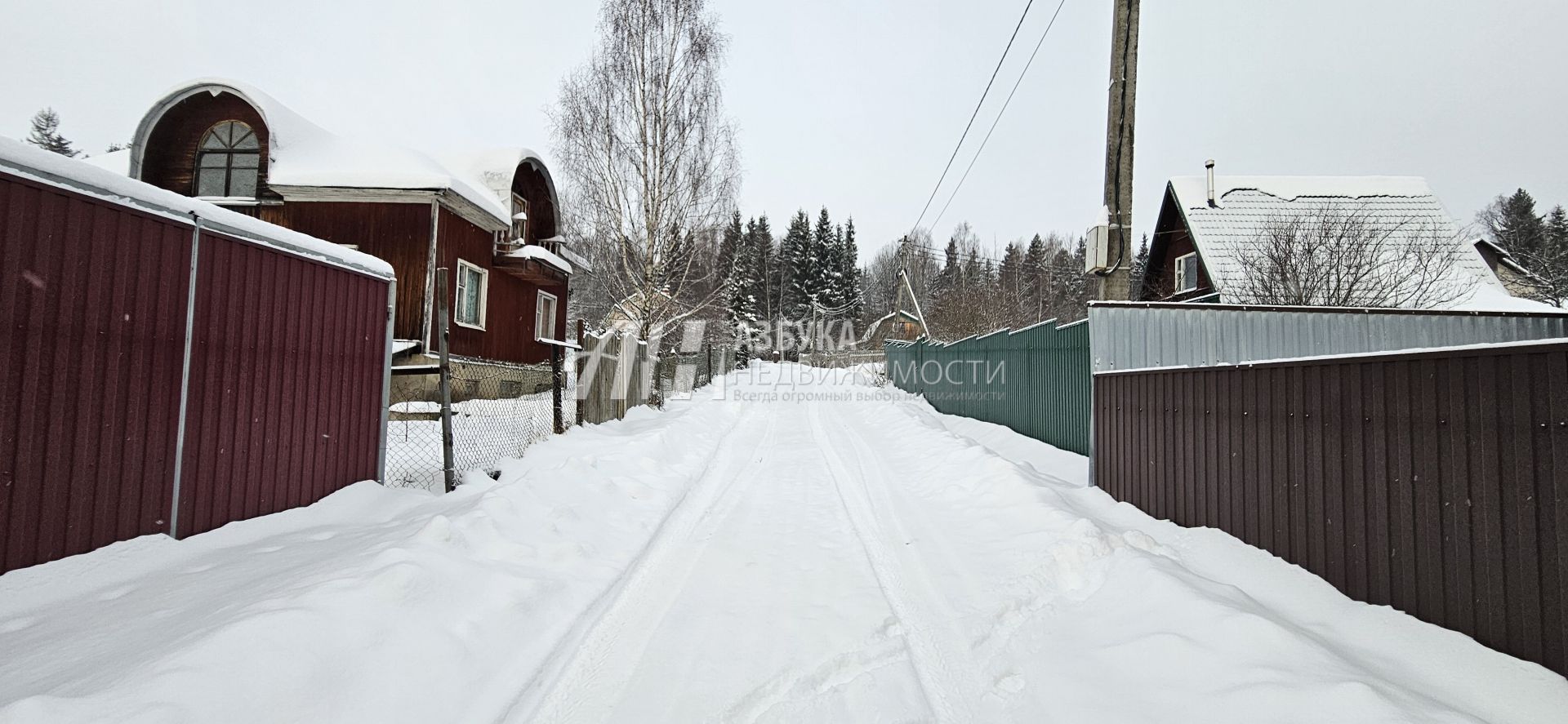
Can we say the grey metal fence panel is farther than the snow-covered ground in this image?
Yes

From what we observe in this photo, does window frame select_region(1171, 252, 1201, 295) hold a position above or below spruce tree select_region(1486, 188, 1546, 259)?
below

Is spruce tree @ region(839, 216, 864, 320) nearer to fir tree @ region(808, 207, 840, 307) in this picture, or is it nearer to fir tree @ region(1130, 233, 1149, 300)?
fir tree @ region(808, 207, 840, 307)

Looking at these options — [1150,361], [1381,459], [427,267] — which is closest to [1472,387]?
[1381,459]

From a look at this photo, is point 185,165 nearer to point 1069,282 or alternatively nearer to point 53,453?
point 53,453

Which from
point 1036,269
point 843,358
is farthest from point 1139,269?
Answer: point 843,358

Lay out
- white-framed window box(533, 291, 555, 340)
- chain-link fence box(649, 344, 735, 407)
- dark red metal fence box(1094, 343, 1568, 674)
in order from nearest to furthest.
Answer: dark red metal fence box(1094, 343, 1568, 674) < chain-link fence box(649, 344, 735, 407) < white-framed window box(533, 291, 555, 340)

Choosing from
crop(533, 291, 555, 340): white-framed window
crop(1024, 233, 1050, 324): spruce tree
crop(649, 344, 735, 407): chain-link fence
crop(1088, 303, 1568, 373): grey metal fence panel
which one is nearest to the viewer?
crop(1088, 303, 1568, 373): grey metal fence panel

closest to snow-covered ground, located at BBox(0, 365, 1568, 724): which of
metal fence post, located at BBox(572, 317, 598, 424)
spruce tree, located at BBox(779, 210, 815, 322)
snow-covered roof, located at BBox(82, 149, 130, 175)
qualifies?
metal fence post, located at BBox(572, 317, 598, 424)

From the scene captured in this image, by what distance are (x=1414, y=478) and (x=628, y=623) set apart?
4.01m

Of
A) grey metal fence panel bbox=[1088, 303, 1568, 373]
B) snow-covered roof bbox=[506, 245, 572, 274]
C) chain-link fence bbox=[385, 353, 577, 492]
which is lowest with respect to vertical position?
chain-link fence bbox=[385, 353, 577, 492]

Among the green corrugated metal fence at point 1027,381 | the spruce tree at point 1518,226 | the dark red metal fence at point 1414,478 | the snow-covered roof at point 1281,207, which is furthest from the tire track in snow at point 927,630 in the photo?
the spruce tree at point 1518,226

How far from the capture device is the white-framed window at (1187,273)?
19.1 m

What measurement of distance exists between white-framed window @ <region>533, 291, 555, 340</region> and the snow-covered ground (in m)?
13.2

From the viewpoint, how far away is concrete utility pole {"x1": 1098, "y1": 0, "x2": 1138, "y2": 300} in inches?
272
